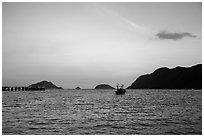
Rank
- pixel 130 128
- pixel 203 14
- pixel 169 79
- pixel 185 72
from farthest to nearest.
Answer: pixel 169 79
pixel 185 72
pixel 130 128
pixel 203 14

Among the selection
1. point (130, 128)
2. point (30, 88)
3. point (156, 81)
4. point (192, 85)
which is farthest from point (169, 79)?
point (130, 128)

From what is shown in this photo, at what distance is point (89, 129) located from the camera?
10.6 m

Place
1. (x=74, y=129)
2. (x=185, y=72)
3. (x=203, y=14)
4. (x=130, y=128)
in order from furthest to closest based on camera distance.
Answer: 1. (x=185, y=72)
2. (x=130, y=128)
3. (x=74, y=129)
4. (x=203, y=14)

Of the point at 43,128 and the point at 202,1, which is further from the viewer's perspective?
the point at 43,128

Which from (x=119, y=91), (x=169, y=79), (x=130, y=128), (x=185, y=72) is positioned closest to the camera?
(x=130, y=128)

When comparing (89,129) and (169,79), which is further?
(169,79)

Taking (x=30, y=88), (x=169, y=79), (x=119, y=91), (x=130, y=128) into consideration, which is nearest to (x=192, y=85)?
(x=169, y=79)

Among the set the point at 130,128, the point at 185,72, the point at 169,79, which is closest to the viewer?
the point at 130,128

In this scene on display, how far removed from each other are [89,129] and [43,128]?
1980 millimetres

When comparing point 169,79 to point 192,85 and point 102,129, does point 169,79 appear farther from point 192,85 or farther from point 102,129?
point 102,129

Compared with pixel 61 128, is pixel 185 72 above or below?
above

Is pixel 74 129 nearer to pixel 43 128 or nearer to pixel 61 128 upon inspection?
pixel 61 128

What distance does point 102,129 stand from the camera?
35.6 feet

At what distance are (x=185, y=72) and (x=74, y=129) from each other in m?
92.5
